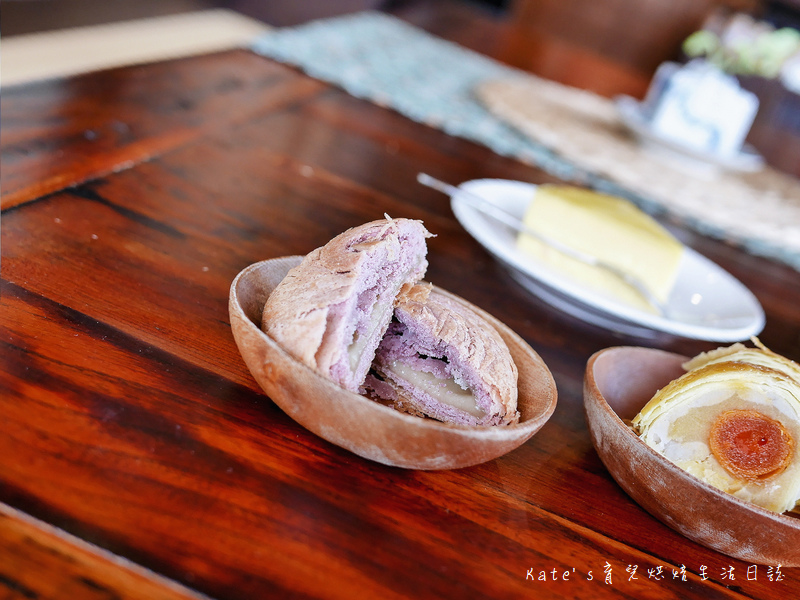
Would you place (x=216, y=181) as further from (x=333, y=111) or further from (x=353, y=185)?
(x=333, y=111)

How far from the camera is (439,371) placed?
503mm

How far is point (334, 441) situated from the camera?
1.47 ft

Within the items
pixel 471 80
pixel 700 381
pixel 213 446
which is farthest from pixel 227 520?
pixel 471 80

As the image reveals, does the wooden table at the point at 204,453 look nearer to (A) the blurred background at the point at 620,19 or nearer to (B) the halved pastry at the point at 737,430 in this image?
(B) the halved pastry at the point at 737,430

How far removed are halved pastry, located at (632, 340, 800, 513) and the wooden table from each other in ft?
0.18

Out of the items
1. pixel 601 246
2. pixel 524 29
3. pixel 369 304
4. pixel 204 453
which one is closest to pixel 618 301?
pixel 601 246

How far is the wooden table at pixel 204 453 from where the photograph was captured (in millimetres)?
369

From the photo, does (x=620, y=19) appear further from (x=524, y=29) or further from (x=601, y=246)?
(x=601, y=246)

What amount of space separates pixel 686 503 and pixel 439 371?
0.19 m

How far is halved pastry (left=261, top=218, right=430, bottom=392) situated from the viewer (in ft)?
1.44

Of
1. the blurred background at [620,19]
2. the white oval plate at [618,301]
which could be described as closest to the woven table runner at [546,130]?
the white oval plate at [618,301]

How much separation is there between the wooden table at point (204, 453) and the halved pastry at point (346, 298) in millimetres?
69

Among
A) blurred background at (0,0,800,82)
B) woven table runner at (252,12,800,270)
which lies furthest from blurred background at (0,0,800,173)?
woven table runner at (252,12,800,270)

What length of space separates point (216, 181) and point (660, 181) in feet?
3.25
